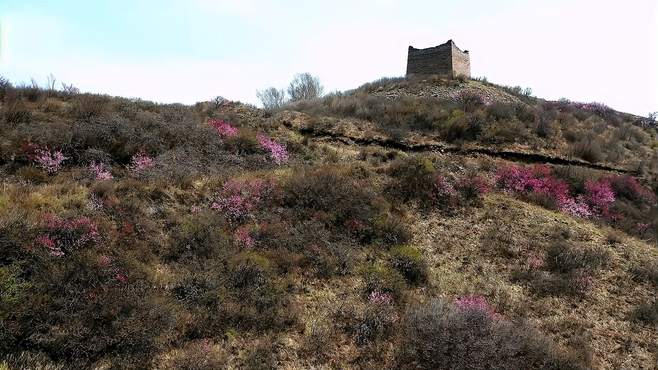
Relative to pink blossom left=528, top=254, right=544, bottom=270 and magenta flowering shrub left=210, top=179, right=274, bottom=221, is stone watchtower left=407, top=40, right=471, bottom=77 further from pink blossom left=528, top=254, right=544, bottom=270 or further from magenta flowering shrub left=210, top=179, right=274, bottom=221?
magenta flowering shrub left=210, top=179, right=274, bottom=221

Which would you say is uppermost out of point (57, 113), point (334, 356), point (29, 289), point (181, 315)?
point (57, 113)

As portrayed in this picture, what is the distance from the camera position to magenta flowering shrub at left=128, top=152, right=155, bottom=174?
48.4 ft

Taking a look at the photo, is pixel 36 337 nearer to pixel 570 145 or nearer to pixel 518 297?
pixel 518 297

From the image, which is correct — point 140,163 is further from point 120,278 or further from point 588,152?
point 588,152

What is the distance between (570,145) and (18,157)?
22.4 m

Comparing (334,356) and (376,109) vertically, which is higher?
(376,109)

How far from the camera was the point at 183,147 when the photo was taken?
16.8 meters

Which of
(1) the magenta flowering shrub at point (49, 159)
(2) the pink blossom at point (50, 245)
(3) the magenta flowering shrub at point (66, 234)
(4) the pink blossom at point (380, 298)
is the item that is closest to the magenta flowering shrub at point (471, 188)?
(4) the pink blossom at point (380, 298)

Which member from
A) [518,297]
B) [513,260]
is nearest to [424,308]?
[518,297]

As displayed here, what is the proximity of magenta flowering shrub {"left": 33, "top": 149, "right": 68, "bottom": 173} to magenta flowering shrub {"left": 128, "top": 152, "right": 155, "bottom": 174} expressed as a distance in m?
1.87

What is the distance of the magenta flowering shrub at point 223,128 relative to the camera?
18.8 m

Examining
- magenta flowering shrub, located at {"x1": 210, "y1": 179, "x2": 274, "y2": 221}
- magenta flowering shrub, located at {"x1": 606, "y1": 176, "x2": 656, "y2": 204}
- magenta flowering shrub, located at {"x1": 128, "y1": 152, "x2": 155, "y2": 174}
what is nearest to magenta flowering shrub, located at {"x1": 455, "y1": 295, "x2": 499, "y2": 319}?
magenta flowering shrub, located at {"x1": 210, "y1": 179, "x2": 274, "y2": 221}

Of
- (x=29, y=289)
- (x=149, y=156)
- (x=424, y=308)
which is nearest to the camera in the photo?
(x=29, y=289)

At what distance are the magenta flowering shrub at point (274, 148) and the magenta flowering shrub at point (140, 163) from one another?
15.2 ft
